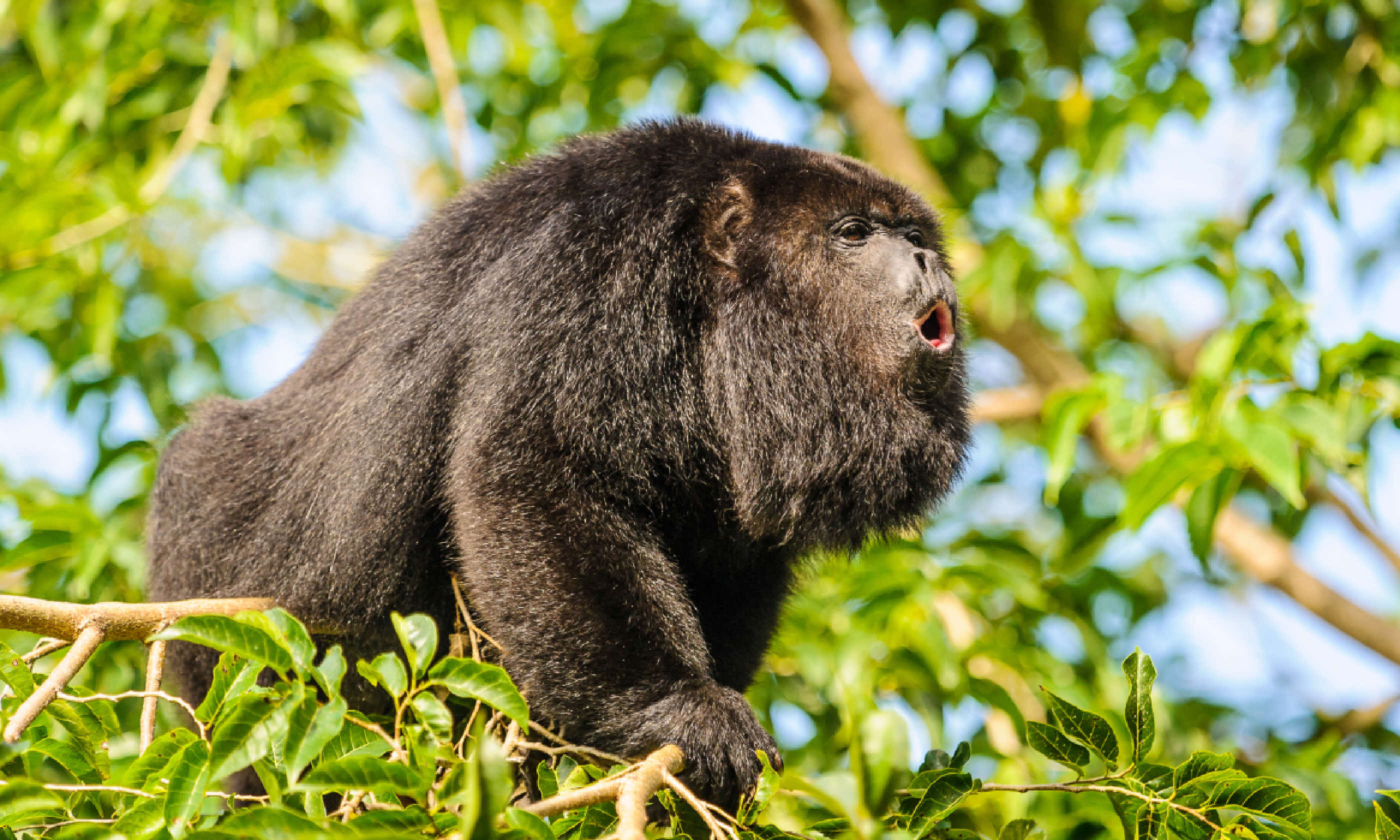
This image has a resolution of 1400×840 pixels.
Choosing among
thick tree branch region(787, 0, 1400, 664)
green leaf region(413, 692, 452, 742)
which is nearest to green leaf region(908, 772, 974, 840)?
green leaf region(413, 692, 452, 742)

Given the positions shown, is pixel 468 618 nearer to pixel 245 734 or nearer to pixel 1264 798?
pixel 245 734

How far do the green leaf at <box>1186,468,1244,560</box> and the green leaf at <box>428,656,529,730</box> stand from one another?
68.6 inches

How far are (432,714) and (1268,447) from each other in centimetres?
→ 174

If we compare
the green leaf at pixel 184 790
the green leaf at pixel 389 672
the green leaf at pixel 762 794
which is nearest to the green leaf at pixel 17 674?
the green leaf at pixel 184 790

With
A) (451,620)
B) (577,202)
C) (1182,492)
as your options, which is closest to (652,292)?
(577,202)

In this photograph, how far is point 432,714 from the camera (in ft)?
4.79

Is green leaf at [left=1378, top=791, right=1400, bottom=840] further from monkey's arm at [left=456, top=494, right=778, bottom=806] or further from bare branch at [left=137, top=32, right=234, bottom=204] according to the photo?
bare branch at [left=137, top=32, right=234, bottom=204]

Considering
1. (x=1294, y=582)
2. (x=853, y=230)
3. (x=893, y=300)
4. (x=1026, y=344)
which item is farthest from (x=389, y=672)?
(x=1294, y=582)

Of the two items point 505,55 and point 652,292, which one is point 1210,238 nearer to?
point 652,292

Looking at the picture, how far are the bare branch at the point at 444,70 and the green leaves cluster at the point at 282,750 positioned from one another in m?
2.50

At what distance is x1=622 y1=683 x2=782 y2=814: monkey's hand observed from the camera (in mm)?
1941

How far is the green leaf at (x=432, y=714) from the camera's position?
1455mm

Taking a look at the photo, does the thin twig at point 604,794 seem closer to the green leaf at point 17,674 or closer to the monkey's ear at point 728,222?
the green leaf at point 17,674

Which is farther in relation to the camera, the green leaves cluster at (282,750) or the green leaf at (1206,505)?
the green leaf at (1206,505)
